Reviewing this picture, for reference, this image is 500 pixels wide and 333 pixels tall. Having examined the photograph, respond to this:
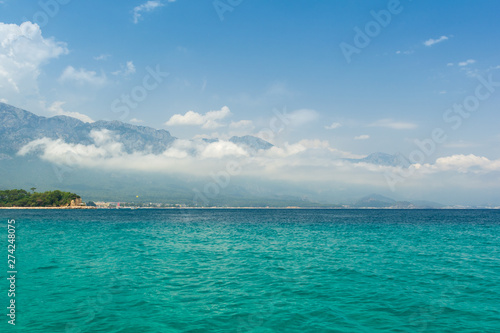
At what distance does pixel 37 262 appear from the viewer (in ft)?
116

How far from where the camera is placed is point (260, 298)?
2241 centimetres

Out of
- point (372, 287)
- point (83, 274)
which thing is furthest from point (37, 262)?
point (372, 287)

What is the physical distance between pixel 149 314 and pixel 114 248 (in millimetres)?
30463

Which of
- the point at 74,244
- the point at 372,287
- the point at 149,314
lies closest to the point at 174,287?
the point at 149,314

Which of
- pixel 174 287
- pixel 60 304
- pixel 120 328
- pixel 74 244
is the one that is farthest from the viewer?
pixel 74 244

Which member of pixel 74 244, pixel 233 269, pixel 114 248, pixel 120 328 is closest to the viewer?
pixel 120 328

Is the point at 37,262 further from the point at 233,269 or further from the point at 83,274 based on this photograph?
the point at 233,269

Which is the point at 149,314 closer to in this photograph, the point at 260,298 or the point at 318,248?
the point at 260,298

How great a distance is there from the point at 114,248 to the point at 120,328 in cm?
3201

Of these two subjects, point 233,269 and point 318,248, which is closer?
point 233,269

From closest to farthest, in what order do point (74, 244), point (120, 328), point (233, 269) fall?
point (120, 328) < point (233, 269) < point (74, 244)

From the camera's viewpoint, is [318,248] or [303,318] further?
[318,248]

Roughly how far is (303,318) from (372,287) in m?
9.29

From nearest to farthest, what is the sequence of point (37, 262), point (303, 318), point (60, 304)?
point (303, 318) → point (60, 304) → point (37, 262)
